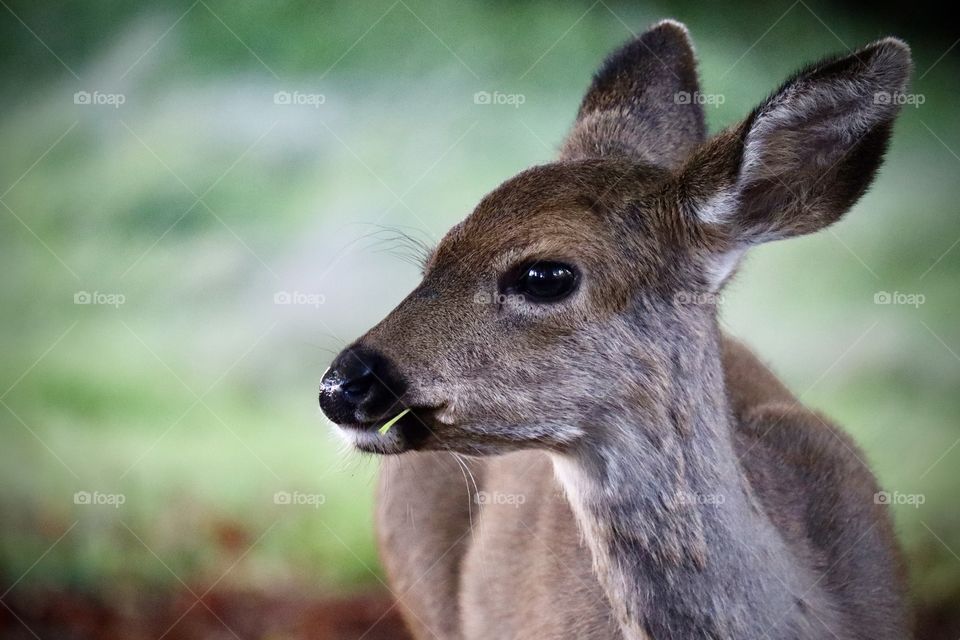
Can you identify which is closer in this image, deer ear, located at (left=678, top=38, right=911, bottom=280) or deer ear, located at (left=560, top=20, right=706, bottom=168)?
deer ear, located at (left=678, top=38, right=911, bottom=280)

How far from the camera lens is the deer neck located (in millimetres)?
1854

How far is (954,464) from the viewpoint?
3115 mm

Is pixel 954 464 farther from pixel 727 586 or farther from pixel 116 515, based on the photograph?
pixel 116 515

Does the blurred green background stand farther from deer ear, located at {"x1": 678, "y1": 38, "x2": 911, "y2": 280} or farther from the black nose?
the black nose

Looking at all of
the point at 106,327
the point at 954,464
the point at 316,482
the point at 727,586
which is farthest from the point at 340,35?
the point at 954,464

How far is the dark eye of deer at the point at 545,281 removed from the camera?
185cm

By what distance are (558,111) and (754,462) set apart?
1366mm

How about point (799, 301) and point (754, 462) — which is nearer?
point (754, 462)

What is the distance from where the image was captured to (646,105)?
2.42m

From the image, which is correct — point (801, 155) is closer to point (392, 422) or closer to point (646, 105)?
point (646, 105)

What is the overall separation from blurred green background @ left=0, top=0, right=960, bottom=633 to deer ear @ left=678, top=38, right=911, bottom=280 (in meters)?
1.26

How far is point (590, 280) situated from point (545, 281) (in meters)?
0.09

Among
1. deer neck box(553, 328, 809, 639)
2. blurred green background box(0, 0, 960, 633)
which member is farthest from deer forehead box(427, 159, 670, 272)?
blurred green background box(0, 0, 960, 633)

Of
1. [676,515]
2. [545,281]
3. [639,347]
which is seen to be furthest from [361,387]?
[676,515]
